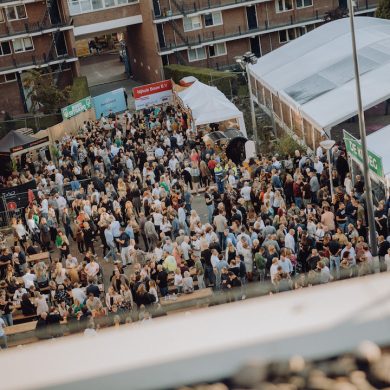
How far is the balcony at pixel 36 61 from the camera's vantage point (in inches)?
1939

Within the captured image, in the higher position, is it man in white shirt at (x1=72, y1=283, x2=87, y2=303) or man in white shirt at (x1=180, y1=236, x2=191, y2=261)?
man in white shirt at (x1=72, y1=283, x2=87, y2=303)

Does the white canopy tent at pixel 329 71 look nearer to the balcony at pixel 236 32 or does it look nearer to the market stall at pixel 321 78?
the market stall at pixel 321 78

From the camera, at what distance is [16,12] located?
48938 mm

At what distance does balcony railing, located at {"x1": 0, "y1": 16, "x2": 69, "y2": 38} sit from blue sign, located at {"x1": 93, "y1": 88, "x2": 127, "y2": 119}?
9.60 metres

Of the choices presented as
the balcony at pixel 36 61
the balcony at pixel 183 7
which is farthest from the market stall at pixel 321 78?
the balcony at pixel 36 61

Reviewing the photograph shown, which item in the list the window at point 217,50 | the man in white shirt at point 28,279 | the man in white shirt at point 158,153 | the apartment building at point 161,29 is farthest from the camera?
the window at point 217,50

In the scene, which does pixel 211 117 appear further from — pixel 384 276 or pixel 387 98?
pixel 384 276

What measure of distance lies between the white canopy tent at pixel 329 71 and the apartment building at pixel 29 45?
655 inches

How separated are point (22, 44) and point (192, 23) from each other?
1028 centimetres

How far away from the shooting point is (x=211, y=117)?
30.4m

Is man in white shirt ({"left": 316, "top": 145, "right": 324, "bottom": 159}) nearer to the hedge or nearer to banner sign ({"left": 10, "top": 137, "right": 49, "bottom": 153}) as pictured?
banner sign ({"left": 10, "top": 137, "right": 49, "bottom": 153})

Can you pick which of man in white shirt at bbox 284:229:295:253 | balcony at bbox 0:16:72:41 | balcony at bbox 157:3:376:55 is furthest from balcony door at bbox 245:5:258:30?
man in white shirt at bbox 284:229:295:253

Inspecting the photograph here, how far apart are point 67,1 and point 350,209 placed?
35774mm

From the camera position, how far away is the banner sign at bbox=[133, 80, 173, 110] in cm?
3909
